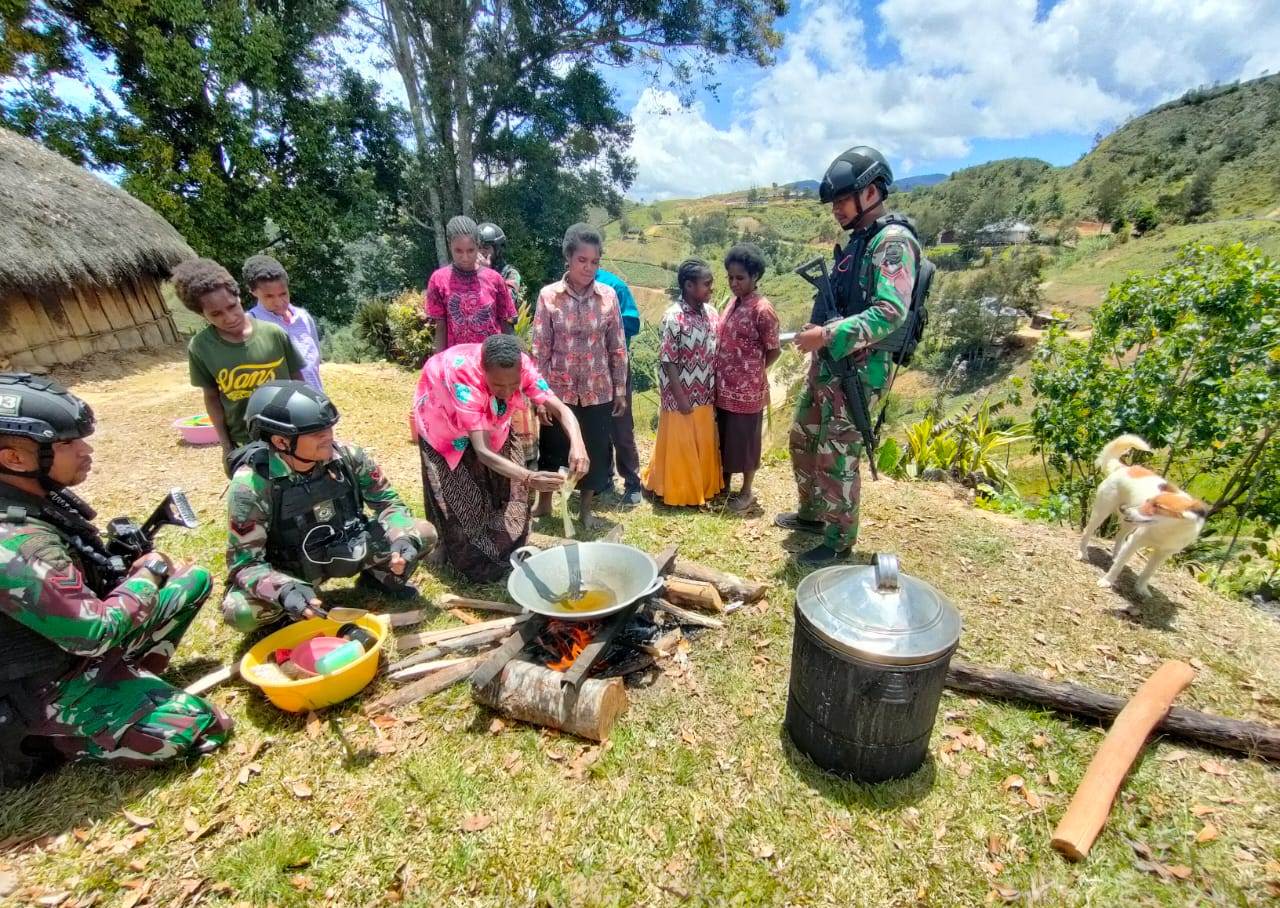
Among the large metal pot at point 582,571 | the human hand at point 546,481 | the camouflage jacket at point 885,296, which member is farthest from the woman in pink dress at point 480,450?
the camouflage jacket at point 885,296

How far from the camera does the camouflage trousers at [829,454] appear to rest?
392 cm

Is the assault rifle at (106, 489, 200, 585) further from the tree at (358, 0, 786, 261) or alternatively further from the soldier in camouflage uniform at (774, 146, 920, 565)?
the tree at (358, 0, 786, 261)

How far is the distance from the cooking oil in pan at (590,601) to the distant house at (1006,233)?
215ft

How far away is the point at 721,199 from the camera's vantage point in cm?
14988

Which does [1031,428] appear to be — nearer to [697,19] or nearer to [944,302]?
[697,19]

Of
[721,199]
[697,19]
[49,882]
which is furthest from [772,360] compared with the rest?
[721,199]

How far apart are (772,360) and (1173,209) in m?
59.7

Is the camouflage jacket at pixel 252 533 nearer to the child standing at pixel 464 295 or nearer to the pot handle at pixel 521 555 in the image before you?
the pot handle at pixel 521 555

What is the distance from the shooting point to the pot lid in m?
2.33

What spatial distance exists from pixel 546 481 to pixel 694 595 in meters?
1.26

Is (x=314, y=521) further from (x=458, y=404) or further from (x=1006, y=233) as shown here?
(x=1006, y=233)

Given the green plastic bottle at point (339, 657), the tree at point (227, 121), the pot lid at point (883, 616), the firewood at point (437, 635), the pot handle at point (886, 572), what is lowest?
the firewood at point (437, 635)

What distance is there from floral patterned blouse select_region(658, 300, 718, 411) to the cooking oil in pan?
215 centimetres

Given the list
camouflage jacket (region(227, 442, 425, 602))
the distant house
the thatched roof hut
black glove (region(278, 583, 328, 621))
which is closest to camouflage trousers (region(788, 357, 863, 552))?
camouflage jacket (region(227, 442, 425, 602))
